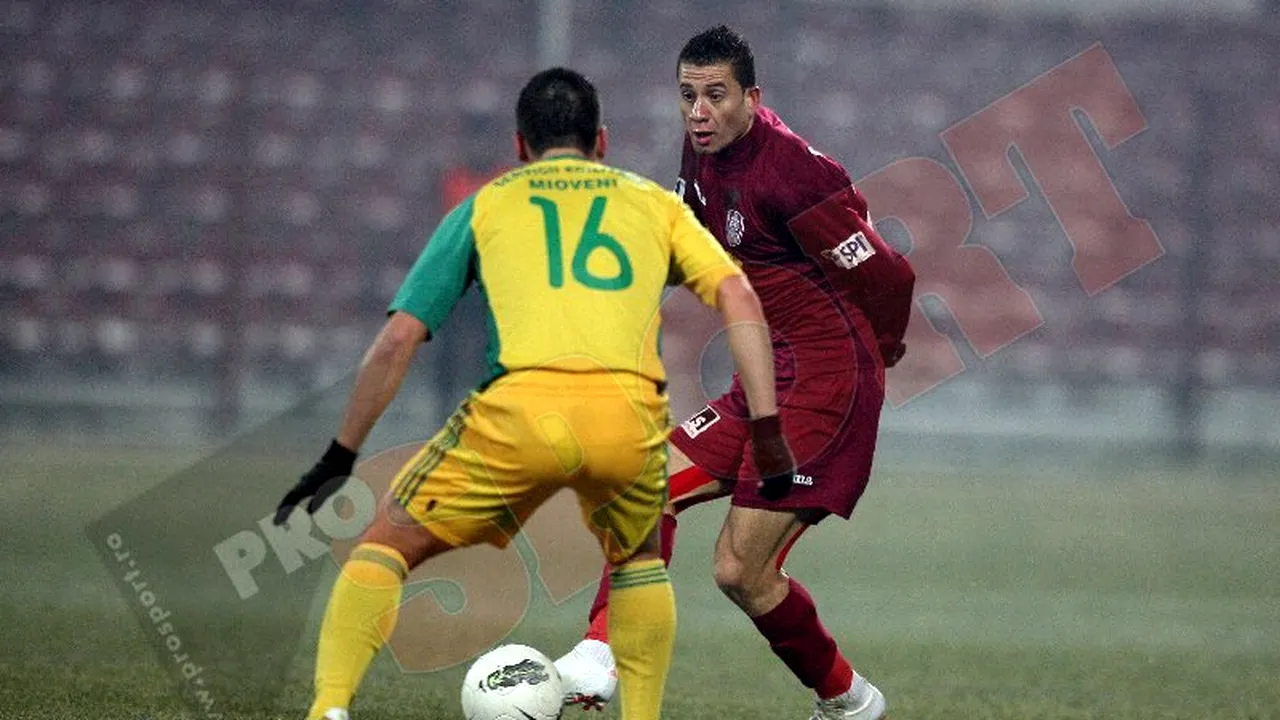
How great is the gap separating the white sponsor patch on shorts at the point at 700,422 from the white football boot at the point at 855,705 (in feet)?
3.19

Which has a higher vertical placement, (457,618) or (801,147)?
(801,147)

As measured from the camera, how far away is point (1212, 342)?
66.9 ft

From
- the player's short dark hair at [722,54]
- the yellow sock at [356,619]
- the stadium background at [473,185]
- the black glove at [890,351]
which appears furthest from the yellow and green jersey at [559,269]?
the stadium background at [473,185]

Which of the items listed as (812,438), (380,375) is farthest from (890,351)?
(380,375)

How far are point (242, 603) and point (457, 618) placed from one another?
1.02 meters

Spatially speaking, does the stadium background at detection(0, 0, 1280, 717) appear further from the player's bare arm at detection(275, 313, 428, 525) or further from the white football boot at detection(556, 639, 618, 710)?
the player's bare arm at detection(275, 313, 428, 525)

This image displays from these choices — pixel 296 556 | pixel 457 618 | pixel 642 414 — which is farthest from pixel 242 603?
pixel 642 414

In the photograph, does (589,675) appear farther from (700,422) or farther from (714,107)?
(714,107)

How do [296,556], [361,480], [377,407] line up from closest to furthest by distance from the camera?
[377,407] < [296,556] < [361,480]

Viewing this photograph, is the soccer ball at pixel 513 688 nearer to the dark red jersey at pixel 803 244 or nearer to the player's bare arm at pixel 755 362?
the player's bare arm at pixel 755 362

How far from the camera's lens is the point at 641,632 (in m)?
5.34

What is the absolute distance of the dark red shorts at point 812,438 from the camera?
20.9 ft

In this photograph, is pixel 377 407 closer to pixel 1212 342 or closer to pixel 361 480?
pixel 361 480

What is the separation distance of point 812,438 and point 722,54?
51.9 inches
